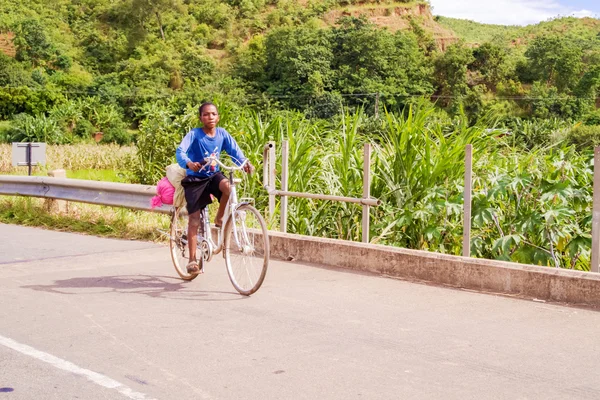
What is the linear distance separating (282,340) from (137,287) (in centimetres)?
249

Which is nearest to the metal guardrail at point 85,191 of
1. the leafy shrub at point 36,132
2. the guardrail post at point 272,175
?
the guardrail post at point 272,175

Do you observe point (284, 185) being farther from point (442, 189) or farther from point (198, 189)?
point (198, 189)

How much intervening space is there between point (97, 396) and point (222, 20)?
170260mm

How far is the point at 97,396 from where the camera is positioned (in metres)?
4.36

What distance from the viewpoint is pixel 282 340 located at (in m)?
5.59

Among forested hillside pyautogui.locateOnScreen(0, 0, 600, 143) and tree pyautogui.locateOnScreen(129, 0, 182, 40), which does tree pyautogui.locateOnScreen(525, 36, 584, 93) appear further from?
tree pyautogui.locateOnScreen(129, 0, 182, 40)

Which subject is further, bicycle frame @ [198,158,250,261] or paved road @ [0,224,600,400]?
bicycle frame @ [198,158,250,261]

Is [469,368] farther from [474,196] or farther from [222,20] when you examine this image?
[222,20]

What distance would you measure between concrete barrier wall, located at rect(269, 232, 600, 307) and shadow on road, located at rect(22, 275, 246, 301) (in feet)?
5.36

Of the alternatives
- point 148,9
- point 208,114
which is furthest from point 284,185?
point 148,9

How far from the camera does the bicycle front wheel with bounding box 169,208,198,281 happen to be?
7.95 metres

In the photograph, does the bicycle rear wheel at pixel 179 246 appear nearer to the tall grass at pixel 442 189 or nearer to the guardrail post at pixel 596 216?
the tall grass at pixel 442 189

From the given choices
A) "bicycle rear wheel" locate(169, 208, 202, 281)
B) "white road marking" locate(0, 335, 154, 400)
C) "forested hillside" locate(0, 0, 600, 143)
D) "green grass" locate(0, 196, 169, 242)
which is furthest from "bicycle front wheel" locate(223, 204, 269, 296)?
"forested hillside" locate(0, 0, 600, 143)

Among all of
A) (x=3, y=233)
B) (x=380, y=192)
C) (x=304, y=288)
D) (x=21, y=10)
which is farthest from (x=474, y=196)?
(x=21, y=10)
